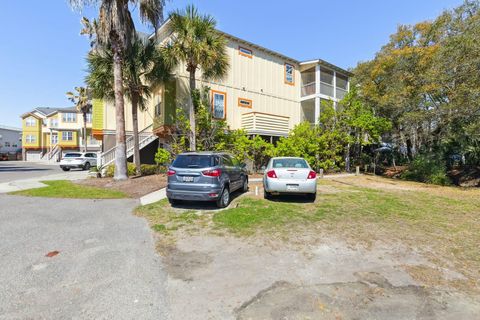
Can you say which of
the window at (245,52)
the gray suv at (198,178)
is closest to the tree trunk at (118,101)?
the gray suv at (198,178)

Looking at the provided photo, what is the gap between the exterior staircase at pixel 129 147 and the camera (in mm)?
15391

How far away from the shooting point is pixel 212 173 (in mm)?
7168

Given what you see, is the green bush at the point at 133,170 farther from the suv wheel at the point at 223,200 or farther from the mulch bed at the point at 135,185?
the suv wheel at the point at 223,200

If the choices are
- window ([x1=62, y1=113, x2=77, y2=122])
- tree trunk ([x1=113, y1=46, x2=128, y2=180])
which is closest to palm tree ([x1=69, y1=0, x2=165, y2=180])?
tree trunk ([x1=113, y1=46, x2=128, y2=180])

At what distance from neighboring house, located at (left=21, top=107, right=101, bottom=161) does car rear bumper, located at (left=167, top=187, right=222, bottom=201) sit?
38828 millimetres

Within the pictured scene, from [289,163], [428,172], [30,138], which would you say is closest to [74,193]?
[289,163]

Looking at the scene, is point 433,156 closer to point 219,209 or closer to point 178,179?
point 219,209

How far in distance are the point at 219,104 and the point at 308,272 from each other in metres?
15.2

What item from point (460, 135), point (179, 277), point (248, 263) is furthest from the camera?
point (460, 135)

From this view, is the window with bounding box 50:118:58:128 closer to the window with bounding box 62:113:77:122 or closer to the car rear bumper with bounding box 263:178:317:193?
the window with bounding box 62:113:77:122

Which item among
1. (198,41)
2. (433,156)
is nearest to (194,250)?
(198,41)

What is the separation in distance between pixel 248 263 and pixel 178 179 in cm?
394

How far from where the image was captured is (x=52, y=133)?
46625 mm

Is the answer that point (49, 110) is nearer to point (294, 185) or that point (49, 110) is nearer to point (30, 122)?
point (30, 122)
